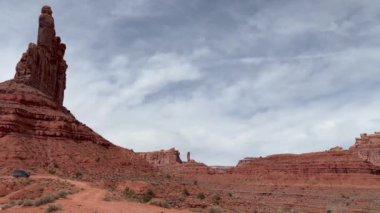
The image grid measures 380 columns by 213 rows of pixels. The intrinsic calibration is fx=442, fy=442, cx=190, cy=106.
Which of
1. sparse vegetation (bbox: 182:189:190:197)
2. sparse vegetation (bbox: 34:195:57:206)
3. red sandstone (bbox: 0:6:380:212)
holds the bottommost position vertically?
sparse vegetation (bbox: 34:195:57:206)

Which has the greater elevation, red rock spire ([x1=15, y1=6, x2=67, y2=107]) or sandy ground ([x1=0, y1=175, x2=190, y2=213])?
red rock spire ([x1=15, y1=6, x2=67, y2=107])

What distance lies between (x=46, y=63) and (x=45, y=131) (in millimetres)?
10892

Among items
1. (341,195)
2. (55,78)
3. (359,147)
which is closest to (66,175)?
(55,78)

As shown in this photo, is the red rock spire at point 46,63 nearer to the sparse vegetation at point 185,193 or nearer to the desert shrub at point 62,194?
the sparse vegetation at point 185,193

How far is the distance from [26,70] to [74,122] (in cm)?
786

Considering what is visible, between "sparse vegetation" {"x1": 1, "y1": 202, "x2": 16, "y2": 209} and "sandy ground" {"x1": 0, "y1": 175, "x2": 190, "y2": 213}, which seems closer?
"sandy ground" {"x1": 0, "y1": 175, "x2": 190, "y2": 213}

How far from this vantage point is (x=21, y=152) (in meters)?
40.2

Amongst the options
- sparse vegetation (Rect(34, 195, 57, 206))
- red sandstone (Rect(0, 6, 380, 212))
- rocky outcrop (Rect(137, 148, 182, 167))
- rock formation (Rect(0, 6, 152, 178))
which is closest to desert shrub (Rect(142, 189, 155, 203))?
red sandstone (Rect(0, 6, 380, 212))

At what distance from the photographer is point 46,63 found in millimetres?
53250

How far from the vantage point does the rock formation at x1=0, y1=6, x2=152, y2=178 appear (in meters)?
41.1

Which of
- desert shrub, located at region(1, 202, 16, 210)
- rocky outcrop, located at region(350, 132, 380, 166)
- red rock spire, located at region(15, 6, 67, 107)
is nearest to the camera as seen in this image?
desert shrub, located at region(1, 202, 16, 210)

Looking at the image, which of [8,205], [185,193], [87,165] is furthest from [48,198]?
[87,165]

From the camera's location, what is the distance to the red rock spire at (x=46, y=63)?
1956 inches

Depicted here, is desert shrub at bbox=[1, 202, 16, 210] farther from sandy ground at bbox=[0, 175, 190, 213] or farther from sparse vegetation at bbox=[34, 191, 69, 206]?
sparse vegetation at bbox=[34, 191, 69, 206]
